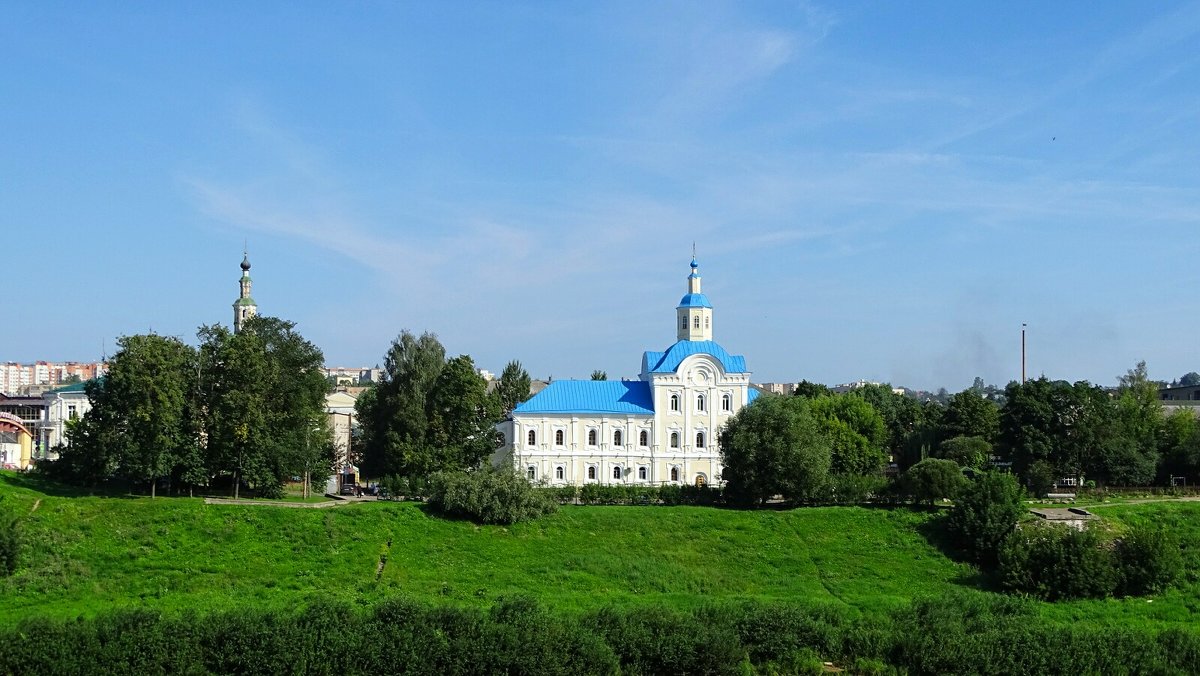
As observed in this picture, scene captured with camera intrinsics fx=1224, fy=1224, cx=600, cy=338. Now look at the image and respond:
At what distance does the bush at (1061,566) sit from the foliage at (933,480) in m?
6.80

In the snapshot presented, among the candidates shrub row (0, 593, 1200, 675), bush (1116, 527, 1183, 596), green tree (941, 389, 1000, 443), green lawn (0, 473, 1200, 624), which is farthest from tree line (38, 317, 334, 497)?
green tree (941, 389, 1000, 443)

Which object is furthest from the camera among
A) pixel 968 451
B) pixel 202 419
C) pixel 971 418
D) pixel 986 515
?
pixel 971 418

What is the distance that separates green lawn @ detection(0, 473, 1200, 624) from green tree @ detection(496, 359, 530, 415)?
95.1 feet

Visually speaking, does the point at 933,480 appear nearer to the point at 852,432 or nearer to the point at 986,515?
the point at 986,515

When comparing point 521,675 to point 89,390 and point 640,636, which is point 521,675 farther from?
point 89,390

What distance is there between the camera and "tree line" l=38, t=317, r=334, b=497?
41375 mm

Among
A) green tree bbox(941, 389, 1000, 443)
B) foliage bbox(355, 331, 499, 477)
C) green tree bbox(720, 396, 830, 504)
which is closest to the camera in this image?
green tree bbox(720, 396, 830, 504)

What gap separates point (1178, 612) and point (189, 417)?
32.5 m

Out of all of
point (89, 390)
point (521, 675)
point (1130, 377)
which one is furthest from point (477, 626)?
point (1130, 377)

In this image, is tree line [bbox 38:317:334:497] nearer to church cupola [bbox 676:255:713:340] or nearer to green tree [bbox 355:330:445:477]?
green tree [bbox 355:330:445:477]

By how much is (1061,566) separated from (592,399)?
27.2 meters

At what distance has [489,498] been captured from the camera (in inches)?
1617

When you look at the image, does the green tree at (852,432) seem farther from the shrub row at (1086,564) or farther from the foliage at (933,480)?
the shrub row at (1086,564)

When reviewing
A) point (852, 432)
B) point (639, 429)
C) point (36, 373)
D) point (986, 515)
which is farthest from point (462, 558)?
point (36, 373)
